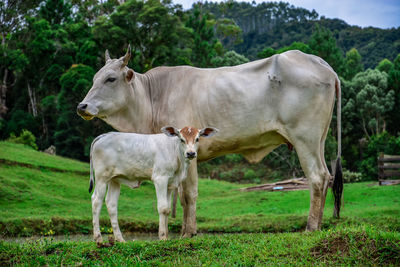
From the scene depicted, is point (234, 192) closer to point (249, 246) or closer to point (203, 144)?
point (203, 144)

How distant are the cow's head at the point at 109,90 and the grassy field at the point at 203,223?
2.38m

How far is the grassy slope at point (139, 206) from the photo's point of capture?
1170cm

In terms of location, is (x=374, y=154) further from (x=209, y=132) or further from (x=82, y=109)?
(x=82, y=109)

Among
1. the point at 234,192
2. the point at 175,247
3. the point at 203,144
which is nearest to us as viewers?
the point at 175,247

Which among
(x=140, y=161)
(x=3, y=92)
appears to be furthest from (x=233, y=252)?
(x=3, y=92)

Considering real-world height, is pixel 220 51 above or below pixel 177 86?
above

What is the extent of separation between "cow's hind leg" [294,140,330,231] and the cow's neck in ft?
9.43

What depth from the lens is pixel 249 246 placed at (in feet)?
20.1

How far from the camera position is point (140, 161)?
723cm

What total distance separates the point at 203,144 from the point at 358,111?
108 ft

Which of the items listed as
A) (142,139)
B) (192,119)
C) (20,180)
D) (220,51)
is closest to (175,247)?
(142,139)

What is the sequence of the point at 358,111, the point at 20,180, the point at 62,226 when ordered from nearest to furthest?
the point at 62,226 < the point at 20,180 < the point at 358,111

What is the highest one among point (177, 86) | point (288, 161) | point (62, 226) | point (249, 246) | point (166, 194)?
point (177, 86)

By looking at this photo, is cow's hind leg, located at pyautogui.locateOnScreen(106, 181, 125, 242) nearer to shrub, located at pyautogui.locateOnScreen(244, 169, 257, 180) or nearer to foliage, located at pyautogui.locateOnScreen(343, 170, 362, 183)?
foliage, located at pyautogui.locateOnScreen(343, 170, 362, 183)
